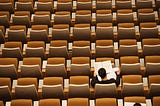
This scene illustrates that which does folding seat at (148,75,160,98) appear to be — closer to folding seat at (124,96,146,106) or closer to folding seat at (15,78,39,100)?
folding seat at (124,96,146,106)

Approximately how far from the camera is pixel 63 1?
2.76 m

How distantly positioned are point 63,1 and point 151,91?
1.18 meters

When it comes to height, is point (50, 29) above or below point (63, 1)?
below

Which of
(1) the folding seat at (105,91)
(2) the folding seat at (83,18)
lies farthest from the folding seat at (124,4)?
(1) the folding seat at (105,91)

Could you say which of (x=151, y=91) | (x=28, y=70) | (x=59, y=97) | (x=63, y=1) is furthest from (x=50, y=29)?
(x=151, y=91)

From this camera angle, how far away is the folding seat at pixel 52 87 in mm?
1973

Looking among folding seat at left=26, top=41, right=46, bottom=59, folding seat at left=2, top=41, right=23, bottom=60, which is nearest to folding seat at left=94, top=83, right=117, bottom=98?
folding seat at left=26, top=41, right=46, bottom=59

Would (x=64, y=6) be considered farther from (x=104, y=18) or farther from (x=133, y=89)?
(x=133, y=89)

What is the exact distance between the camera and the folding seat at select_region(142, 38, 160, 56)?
2.21 m

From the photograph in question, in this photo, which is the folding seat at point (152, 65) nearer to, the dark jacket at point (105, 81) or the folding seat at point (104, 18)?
the dark jacket at point (105, 81)

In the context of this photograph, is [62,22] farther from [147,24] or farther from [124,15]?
[147,24]

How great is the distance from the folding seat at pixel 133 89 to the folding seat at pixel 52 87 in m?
0.38

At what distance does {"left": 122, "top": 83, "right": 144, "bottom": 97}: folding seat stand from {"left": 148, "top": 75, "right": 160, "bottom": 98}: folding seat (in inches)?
2.2

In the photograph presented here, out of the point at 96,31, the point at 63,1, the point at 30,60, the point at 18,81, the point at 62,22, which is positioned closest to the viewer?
the point at 18,81
